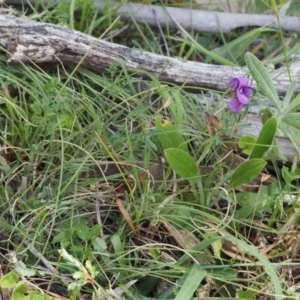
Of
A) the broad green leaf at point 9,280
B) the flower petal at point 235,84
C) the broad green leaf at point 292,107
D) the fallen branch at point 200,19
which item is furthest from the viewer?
the fallen branch at point 200,19

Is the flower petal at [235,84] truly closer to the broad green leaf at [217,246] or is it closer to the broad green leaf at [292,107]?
the broad green leaf at [292,107]

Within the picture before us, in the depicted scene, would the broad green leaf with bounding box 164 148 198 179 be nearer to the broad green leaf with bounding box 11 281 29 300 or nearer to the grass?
the grass

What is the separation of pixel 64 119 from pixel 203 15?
37.8 inches

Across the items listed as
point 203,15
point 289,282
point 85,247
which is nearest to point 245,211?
point 289,282

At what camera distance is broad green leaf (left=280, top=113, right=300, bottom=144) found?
1.51 m

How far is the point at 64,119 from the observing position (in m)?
1.65

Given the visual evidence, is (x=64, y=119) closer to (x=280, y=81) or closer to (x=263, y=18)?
(x=280, y=81)

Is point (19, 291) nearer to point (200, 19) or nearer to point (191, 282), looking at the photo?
point (191, 282)

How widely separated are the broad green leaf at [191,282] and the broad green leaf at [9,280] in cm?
37

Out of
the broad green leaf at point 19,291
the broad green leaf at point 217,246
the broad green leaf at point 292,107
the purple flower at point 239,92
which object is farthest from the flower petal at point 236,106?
the broad green leaf at point 19,291

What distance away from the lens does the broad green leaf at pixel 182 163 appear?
1.55 metres

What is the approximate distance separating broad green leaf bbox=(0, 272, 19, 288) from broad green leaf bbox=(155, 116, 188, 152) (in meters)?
0.58

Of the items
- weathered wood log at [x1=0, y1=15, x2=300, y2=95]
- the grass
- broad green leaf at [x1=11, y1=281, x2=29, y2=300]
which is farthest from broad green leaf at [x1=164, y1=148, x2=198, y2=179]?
broad green leaf at [x1=11, y1=281, x2=29, y2=300]

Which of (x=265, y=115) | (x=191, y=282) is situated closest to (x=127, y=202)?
(x=191, y=282)
